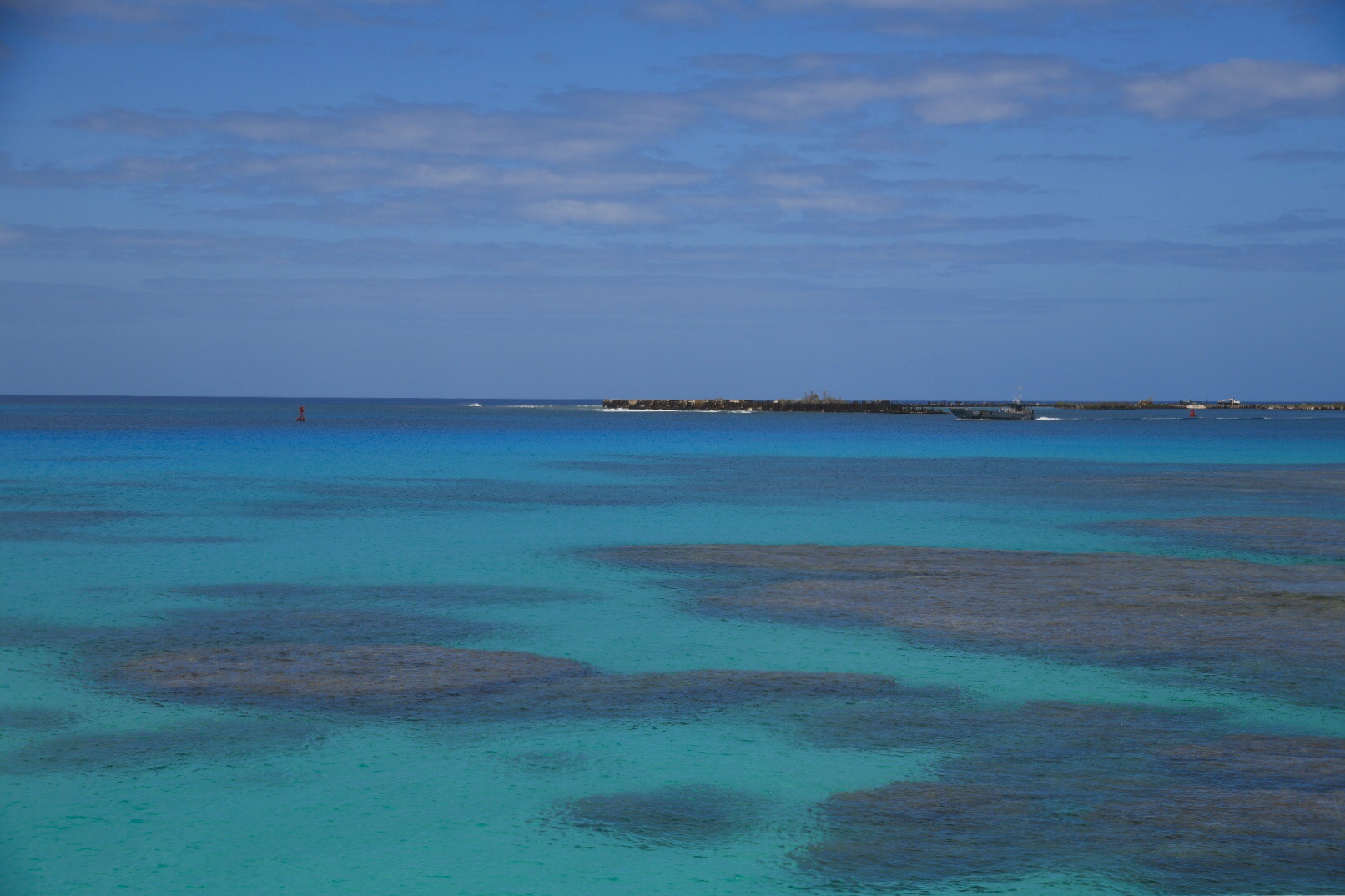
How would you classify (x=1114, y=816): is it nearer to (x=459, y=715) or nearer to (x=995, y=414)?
(x=459, y=715)

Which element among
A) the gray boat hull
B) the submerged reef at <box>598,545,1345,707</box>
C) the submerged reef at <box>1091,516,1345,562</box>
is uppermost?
the gray boat hull

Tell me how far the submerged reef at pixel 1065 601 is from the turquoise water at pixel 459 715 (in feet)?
2.15

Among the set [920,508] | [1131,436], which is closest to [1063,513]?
[920,508]

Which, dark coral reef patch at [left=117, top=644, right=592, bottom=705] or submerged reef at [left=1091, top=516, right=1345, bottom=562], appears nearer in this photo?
dark coral reef patch at [left=117, top=644, right=592, bottom=705]

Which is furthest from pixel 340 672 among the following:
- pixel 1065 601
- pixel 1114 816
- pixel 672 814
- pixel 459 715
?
pixel 1065 601

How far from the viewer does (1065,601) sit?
16234mm

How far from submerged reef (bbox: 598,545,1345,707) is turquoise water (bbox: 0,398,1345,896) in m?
0.66

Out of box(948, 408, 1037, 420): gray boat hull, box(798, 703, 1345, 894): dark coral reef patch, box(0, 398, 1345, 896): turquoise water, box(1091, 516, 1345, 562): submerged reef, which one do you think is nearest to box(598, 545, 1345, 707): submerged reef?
box(0, 398, 1345, 896): turquoise water

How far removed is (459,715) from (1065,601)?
905 cm

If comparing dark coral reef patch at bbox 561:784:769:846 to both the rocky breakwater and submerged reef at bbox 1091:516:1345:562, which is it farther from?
the rocky breakwater

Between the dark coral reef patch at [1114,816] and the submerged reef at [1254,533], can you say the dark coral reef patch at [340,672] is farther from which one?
the submerged reef at [1254,533]

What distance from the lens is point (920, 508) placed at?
29891 mm

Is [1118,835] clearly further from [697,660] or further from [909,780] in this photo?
[697,660]

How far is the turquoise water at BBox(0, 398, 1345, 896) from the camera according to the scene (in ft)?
24.9
